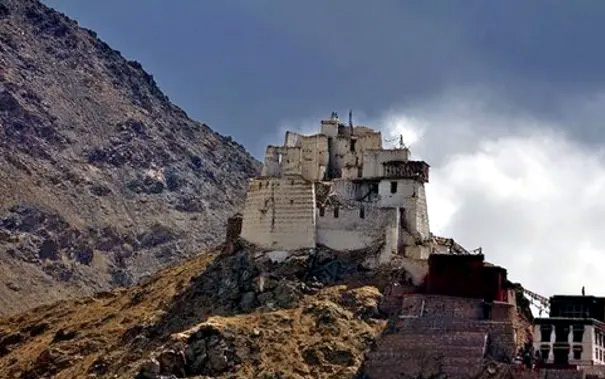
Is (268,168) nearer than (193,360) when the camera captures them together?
No

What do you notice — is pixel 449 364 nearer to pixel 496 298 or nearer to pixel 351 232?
pixel 496 298

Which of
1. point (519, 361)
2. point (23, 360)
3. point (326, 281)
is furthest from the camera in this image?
point (23, 360)

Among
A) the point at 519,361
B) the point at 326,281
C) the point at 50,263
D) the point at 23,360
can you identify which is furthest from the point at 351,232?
the point at 50,263

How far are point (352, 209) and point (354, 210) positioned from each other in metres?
0.17

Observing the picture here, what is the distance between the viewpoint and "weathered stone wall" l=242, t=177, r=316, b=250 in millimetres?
101938

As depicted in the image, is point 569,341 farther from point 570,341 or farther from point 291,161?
point 291,161

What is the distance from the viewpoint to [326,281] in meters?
99.6

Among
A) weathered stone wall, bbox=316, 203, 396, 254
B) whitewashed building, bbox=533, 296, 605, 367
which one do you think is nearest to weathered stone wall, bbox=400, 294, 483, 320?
whitewashed building, bbox=533, 296, 605, 367

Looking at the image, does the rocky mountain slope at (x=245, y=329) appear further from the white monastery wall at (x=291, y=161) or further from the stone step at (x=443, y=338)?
the white monastery wall at (x=291, y=161)

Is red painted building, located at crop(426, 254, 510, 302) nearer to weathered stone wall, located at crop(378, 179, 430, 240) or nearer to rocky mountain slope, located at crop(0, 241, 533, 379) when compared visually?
rocky mountain slope, located at crop(0, 241, 533, 379)

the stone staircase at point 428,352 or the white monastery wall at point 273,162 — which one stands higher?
the white monastery wall at point 273,162

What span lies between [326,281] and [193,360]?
12.4m

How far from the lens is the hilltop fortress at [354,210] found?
100938mm

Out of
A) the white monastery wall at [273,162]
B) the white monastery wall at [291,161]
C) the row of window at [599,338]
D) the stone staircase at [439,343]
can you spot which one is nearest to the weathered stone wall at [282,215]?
the white monastery wall at [291,161]
